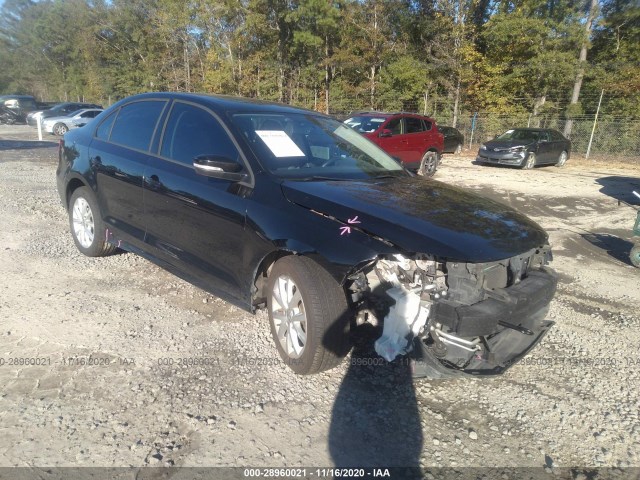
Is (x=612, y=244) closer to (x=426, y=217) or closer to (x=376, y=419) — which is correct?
(x=426, y=217)

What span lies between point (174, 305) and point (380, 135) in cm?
937

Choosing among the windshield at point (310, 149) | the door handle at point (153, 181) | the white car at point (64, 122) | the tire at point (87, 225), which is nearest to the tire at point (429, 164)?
the windshield at point (310, 149)

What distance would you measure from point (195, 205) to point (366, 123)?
32.8 feet

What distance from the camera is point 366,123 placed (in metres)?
12.7

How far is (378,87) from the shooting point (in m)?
29.6

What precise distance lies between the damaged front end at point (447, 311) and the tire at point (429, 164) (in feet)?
37.7

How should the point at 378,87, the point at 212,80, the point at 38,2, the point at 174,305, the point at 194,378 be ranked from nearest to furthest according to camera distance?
the point at 194,378, the point at 174,305, the point at 378,87, the point at 212,80, the point at 38,2

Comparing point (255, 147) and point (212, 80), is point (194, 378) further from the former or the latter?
point (212, 80)

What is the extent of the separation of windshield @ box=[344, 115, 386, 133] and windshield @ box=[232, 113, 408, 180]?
844cm

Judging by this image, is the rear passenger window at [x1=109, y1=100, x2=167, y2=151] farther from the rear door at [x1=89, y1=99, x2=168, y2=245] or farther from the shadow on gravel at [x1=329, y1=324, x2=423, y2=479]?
the shadow on gravel at [x1=329, y1=324, x2=423, y2=479]

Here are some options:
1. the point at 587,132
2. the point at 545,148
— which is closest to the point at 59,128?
the point at 545,148

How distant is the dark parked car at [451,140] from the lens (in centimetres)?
2042

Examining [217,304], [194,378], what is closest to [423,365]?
[194,378]

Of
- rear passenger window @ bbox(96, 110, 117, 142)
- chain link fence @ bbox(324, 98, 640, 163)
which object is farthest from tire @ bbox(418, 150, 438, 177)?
rear passenger window @ bbox(96, 110, 117, 142)
